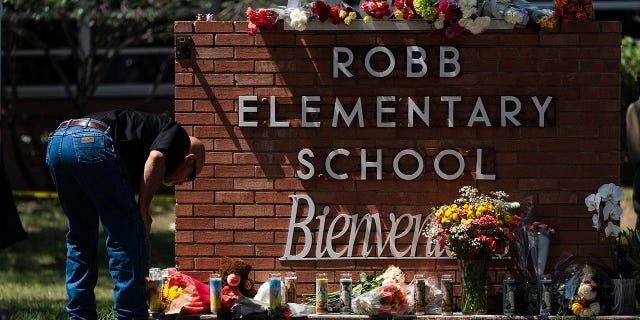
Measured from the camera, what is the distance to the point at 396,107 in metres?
6.87

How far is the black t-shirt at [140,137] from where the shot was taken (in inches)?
226

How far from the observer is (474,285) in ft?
21.8

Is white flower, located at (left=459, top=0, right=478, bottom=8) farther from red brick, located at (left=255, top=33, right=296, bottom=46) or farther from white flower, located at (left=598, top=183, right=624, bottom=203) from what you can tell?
white flower, located at (left=598, top=183, right=624, bottom=203)

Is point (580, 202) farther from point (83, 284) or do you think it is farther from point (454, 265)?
point (83, 284)

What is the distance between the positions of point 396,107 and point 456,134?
0.42 metres

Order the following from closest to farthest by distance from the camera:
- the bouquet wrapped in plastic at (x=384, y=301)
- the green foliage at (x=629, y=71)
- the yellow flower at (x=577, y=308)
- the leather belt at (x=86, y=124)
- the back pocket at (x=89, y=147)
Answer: the back pocket at (x=89, y=147)
the leather belt at (x=86, y=124)
the bouquet wrapped in plastic at (x=384, y=301)
the yellow flower at (x=577, y=308)
the green foliage at (x=629, y=71)

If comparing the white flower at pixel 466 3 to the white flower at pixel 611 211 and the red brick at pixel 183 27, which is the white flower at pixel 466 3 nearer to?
the white flower at pixel 611 211

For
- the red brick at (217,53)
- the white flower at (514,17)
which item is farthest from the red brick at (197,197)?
the white flower at (514,17)

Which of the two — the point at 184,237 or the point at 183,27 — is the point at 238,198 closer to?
the point at 184,237

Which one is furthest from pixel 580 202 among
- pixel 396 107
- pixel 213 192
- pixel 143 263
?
pixel 143 263

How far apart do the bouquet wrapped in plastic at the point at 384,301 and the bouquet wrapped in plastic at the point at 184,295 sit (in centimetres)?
92

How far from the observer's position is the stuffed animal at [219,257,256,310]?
259 inches

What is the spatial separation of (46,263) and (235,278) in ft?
16.9

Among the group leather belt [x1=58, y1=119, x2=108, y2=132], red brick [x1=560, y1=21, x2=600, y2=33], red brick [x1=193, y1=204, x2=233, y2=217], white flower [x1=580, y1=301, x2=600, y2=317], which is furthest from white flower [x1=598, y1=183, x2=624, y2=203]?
leather belt [x1=58, y1=119, x2=108, y2=132]
